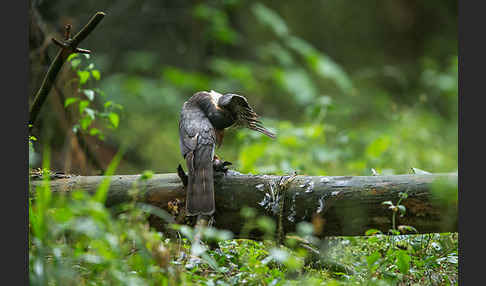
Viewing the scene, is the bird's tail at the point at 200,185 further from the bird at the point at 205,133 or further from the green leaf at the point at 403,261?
the green leaf at the point at 403,261

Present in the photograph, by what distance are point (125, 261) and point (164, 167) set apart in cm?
529

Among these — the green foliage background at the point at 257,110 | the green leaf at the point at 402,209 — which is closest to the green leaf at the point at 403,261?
the green foliage background at the point at 257,110

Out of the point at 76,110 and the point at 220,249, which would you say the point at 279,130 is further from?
the point at 220,249

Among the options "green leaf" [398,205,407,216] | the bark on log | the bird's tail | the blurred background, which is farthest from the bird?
the blurred background

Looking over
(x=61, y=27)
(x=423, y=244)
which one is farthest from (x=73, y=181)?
(x=61, y=27)

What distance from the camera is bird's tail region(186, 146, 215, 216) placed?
3.49 m

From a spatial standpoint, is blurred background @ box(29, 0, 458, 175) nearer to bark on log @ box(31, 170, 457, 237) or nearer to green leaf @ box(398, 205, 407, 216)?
bark on log @ box(31, 170, 457, 237)

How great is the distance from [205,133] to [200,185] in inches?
23.4

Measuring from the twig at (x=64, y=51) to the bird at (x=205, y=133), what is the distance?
1.05m

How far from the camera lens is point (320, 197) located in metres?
3.48

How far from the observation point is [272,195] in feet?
11.8

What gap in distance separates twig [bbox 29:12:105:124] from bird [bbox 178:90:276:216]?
1.05 m

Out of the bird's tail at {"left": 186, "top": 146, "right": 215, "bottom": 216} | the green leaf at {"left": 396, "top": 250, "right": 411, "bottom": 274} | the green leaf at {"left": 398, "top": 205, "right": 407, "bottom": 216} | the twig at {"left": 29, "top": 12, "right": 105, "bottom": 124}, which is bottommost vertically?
the green leaf at {"left": 396, "top": 250, "right": 411, "bottom": 274}

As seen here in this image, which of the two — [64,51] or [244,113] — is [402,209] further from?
[64,51]
